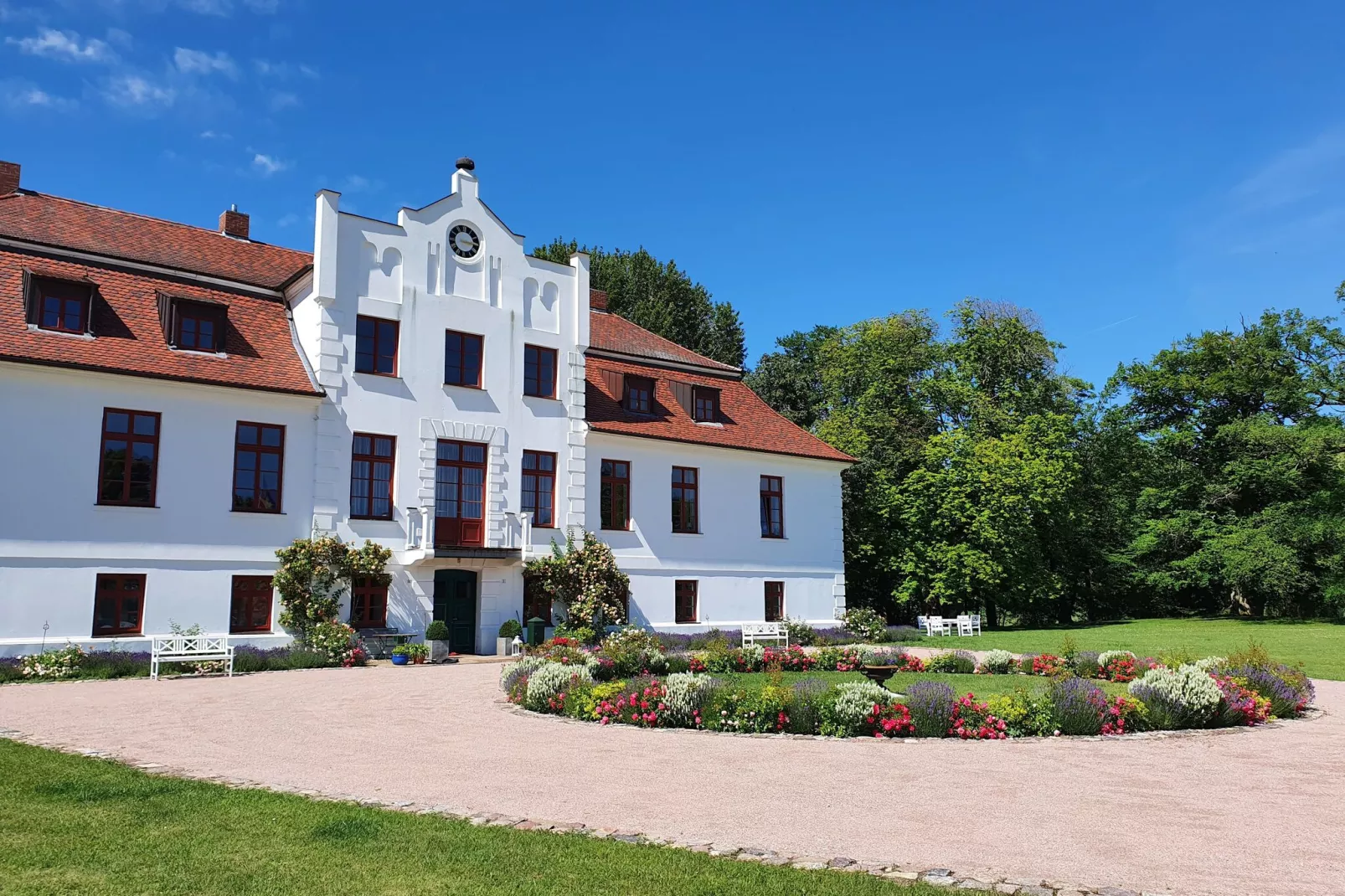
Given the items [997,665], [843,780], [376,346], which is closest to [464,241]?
[376,346]

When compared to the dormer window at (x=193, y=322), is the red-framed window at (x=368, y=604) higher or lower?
lower

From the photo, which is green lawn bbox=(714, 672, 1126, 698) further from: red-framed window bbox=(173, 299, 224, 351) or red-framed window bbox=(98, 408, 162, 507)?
red-framed window bbox=(173, 299, 224, 351)

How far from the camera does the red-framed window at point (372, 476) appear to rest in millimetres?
25734

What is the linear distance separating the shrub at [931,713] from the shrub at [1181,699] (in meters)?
2.90

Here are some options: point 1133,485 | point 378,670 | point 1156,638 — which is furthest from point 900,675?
point 1133,485

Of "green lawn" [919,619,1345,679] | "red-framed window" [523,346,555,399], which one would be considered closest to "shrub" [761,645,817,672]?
"green lawn" [919,619,1345,679]

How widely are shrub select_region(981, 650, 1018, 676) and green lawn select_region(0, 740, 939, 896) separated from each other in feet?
52.0

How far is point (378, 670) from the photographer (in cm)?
2197

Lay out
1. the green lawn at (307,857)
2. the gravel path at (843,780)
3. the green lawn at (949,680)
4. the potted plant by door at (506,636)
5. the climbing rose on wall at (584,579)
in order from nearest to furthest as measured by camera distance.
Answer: the green lawn at (307,857), the gravel path at (843,780), the green lawn at (949,680), the potted plant by door at (506,636), the climbing rose on wall at (584,579)

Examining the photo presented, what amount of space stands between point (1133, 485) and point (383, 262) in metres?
38.2

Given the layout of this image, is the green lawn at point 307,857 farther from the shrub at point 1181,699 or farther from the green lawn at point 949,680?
the green lawn at point 949,680

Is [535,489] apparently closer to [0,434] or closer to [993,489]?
[0,434]

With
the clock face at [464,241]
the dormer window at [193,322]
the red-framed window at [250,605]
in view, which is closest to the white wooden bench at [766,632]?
the red-framed window at [250,605]

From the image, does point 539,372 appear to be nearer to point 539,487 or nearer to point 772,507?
point 539,487
